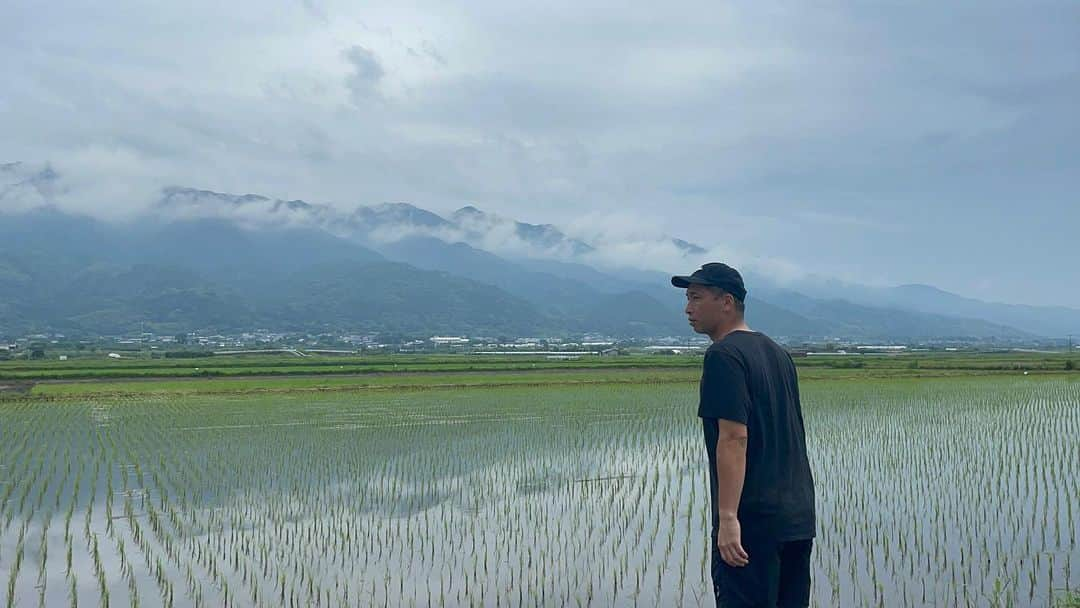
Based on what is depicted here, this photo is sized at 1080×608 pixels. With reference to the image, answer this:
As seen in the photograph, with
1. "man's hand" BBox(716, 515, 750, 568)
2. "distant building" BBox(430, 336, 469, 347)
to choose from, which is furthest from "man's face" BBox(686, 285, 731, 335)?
"distant building" BBox(430, 336, 469, 347)

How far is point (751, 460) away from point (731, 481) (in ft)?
0.47

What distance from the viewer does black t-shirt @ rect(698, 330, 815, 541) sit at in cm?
318

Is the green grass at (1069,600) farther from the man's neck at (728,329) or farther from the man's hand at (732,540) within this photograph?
the man's neck at (728,329)

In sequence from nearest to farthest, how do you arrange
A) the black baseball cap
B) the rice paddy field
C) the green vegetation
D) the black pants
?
the black pants < the black baseball cap < the rice paddy field < the green vegetation

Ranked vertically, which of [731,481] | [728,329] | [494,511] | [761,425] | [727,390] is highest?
[728,329]

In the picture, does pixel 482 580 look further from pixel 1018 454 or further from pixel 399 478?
pixel 1018 454

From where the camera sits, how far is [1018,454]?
12.7 meters

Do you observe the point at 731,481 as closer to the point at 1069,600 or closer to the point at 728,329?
the point at 728,329

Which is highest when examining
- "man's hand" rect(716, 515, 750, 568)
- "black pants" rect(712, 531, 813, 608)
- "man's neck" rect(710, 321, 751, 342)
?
"man's neck" rect(710, 321, 751, 342)

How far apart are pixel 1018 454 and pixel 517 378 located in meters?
22.4

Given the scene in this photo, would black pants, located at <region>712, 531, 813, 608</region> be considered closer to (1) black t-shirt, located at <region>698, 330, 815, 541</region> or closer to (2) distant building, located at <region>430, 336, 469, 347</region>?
(1) black t-shirt, located at <region>698, 330, 815, 541</region>

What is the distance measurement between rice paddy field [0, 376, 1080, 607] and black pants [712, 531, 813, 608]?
286 cm

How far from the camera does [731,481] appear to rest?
3195 mm

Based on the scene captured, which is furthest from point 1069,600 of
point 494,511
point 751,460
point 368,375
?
point 368,375
